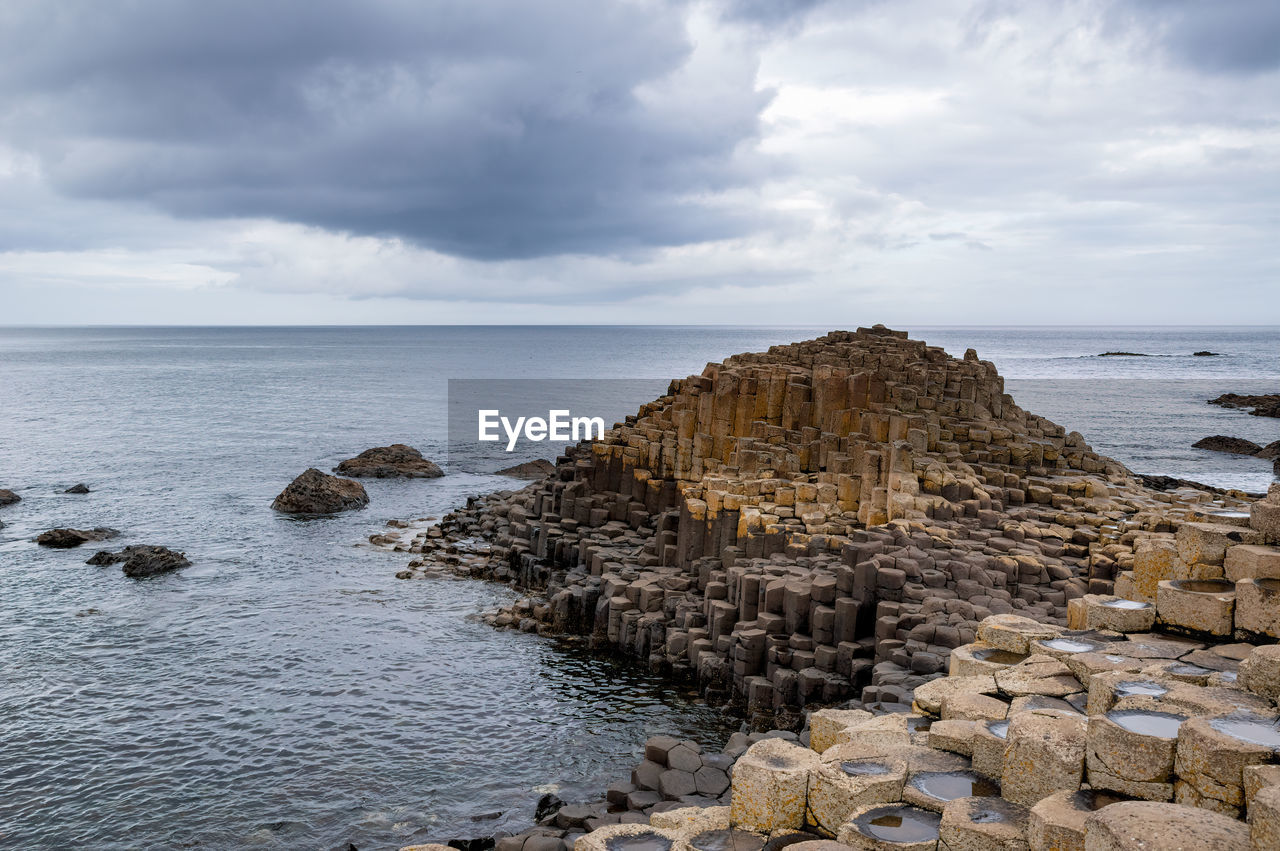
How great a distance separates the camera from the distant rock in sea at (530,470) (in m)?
47.9

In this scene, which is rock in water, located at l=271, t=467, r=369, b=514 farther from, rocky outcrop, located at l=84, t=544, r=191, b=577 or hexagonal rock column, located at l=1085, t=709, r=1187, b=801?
hexagonal rock column, located at l=1085, t=709, r=1187, b=801

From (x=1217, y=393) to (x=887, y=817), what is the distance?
110m

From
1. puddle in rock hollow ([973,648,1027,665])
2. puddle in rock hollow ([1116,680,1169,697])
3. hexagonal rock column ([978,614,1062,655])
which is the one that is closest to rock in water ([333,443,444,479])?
hexagonal rock column ([978,614,1062,655])

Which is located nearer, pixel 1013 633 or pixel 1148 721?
pixel 1148 721

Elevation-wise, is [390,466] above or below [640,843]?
below

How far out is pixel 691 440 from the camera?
2750cm

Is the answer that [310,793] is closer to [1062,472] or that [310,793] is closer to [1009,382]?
[1062,472]

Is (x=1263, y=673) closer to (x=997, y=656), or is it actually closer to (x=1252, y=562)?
(x=1252, y=562)

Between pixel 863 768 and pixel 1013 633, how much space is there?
4009 millimetres

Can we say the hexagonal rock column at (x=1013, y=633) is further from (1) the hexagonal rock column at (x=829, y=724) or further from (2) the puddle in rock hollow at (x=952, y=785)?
(2) the puddle in rock hollow at (x=952, y=785)

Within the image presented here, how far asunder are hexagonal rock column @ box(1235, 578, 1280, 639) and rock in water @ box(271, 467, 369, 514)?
34.2 meters

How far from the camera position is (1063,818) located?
6.36 meters

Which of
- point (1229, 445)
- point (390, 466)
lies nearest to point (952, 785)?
point (390, 466)

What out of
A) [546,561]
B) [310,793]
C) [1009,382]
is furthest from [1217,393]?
[310,793]
